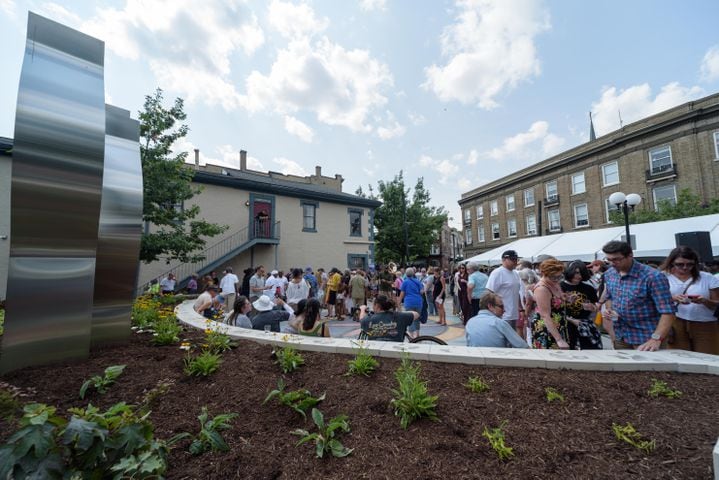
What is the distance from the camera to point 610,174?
24.1 m

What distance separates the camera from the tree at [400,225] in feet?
95.7

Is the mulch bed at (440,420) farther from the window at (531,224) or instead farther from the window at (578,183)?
the window at (531,224)

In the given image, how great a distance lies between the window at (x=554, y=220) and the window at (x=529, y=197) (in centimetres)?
220

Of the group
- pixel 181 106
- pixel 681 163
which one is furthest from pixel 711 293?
pixel 681 163

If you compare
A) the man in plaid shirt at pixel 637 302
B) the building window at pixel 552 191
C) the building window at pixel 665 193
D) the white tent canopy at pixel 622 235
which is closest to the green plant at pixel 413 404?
the man in plaid shirt at pixel 637 302

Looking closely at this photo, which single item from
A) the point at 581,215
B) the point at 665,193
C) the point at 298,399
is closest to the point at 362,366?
the point at 298,399

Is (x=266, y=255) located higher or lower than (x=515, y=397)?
higher

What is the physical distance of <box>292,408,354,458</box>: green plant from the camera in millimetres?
1838

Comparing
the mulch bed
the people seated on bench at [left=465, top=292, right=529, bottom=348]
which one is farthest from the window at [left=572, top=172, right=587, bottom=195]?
the mulch bed

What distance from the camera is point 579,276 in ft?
12.7

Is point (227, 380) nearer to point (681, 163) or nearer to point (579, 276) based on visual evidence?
point (579, 276)

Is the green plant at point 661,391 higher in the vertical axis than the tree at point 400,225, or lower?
lower

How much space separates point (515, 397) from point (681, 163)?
27.2 m

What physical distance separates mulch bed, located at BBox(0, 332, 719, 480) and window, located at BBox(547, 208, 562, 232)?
30.3 m
